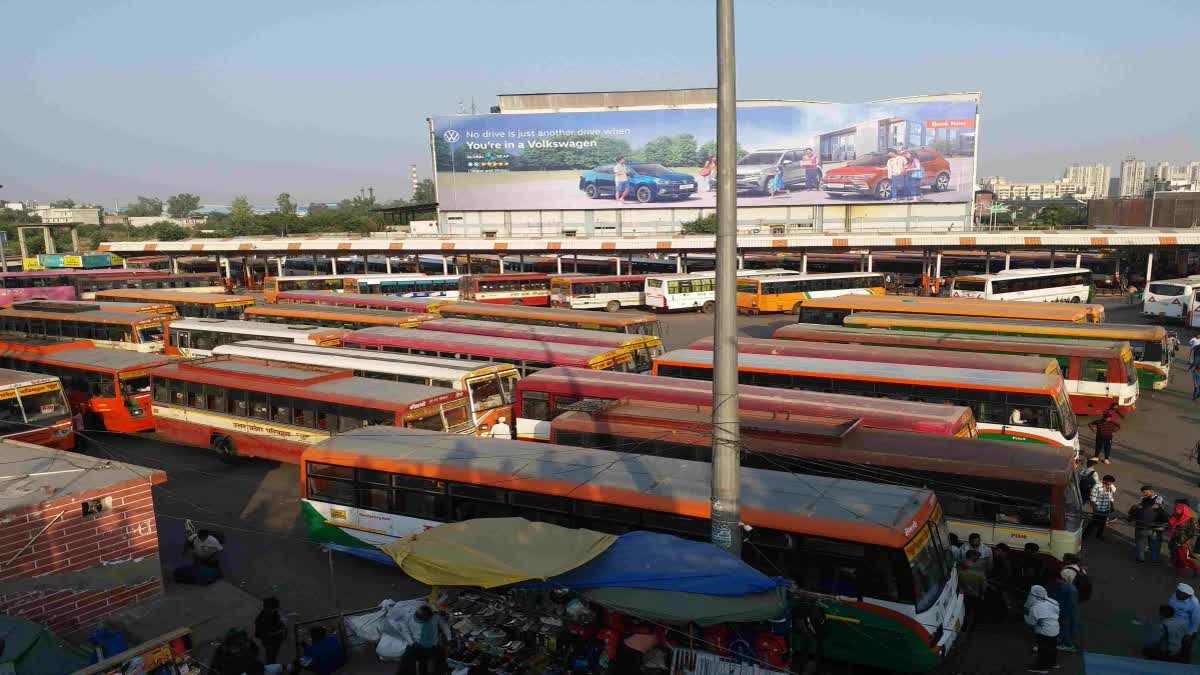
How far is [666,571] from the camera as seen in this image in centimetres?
697

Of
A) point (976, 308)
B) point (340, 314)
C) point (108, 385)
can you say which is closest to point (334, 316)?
point (340, 314)

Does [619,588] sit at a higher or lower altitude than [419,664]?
higher

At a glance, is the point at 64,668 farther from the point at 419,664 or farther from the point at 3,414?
the point at 3,414

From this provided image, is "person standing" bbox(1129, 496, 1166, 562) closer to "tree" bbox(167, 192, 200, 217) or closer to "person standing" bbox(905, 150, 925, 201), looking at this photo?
"person standing" bbox(905, 150, 925, 201)

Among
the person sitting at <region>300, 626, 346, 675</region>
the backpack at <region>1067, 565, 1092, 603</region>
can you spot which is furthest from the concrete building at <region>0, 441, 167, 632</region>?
the backpack at <region>1067, 565, 1092, 603</region>

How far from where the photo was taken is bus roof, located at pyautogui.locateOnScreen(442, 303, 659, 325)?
71.0 feet

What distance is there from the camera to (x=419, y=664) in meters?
7.31

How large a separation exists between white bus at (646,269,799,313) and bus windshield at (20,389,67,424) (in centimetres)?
2541

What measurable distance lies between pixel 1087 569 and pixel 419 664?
8.82 metres

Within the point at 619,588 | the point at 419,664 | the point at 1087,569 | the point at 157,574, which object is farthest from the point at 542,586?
the point at 1087,569

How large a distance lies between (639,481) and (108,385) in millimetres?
13816

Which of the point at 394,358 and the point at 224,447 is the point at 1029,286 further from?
the point at 224,447

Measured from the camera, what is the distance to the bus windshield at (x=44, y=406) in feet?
48.4

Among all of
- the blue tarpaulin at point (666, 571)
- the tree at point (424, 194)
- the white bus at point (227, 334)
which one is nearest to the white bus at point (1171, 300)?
the white bus at point (227, 334)
